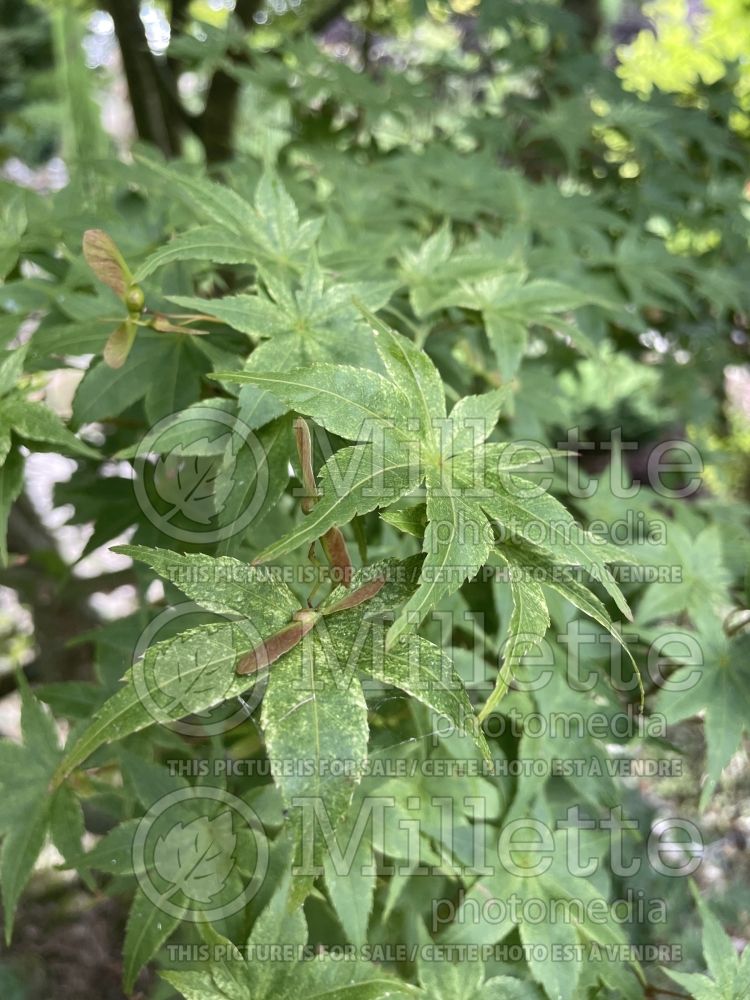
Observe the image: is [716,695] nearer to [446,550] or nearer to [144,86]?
[446,550]

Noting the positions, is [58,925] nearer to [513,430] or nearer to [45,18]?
[513,430]

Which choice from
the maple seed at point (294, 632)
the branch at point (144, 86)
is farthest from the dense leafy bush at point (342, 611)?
the branch at point (144, 86)

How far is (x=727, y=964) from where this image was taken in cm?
69

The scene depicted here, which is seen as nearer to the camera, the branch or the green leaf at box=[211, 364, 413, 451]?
the green leaf at box=[211, 364, 413, 451]

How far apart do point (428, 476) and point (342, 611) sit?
0.33ft

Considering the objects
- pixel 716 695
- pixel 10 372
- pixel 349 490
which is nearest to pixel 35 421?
pixel 10 372

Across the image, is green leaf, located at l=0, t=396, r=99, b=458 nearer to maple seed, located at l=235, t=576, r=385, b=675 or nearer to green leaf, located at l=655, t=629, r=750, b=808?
maple seed, located at l=235, t=576, r=385, b=675

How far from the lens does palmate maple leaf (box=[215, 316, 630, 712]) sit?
1.59ft

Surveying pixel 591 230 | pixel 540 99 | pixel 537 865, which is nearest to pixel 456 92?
pixel 540 99

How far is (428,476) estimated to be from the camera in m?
0.53

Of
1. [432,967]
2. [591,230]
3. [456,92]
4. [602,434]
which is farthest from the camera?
[602,434]

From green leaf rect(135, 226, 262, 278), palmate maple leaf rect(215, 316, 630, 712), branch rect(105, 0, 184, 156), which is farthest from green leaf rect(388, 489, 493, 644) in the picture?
branch rect(105, 0, 184, 156)

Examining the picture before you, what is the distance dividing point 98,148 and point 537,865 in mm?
1189

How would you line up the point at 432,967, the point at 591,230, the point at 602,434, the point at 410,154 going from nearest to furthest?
the point at 432,967 < the point at 591,230 < the point at 410,154 < the point at 602,434
